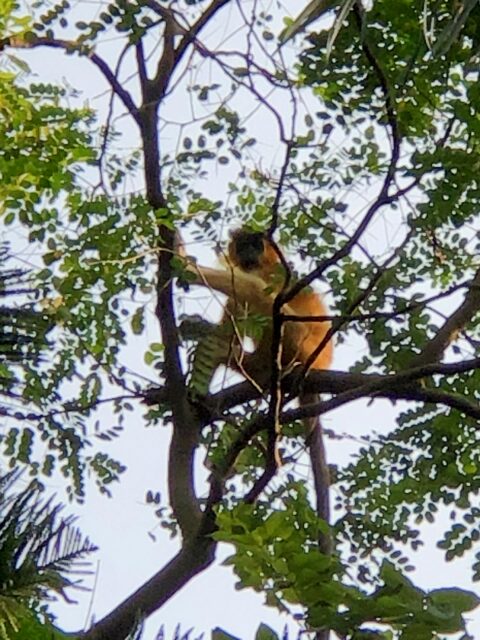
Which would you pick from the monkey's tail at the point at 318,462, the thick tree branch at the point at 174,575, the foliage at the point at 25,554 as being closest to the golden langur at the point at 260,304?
the monkey's tail at the point at 318,462

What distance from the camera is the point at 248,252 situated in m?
6.21

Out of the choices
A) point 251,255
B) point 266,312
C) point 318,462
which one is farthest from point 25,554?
point 251,255

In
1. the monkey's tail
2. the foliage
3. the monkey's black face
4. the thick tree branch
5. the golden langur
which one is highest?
the monkey's black face

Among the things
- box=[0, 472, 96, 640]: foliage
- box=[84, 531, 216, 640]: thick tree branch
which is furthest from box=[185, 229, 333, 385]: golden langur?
box=[0, 472, 96, 640]: foliage

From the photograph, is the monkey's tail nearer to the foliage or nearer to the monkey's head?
the monkey's head

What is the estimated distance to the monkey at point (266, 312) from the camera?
4332 millimetres

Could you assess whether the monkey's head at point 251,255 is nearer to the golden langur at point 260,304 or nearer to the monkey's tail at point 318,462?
the golden langur at point 260,304

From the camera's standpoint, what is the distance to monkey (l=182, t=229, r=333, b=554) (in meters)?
4.33

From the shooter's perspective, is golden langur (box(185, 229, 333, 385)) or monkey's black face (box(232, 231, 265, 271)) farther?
monkey's black face (box(232, 231, 265, 271))

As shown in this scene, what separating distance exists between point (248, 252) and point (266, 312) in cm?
83

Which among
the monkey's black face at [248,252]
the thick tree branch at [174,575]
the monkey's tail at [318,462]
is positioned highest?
the monkey's black face at [248,252]

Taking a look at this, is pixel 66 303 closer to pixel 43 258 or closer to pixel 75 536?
pixel 43 258

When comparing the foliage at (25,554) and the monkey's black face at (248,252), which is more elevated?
the monkey's black face at (248,252)

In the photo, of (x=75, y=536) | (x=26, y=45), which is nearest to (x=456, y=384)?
(x=26, y=45)
